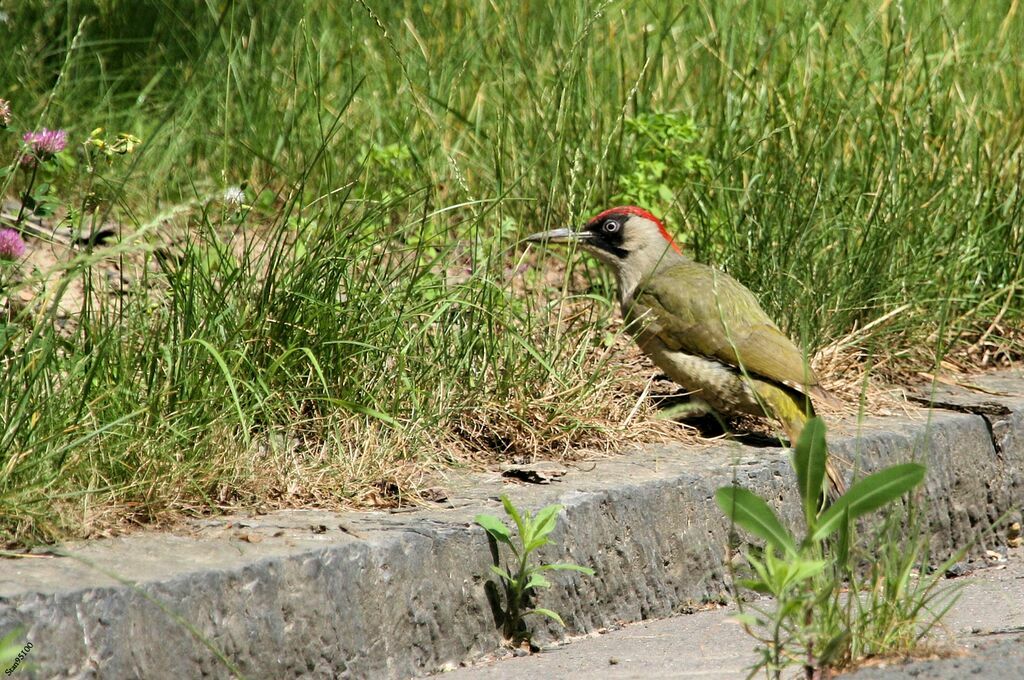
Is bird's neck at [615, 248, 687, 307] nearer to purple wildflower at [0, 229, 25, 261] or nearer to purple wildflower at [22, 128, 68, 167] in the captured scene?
purple wildflower at [22, 128, 68, 167]

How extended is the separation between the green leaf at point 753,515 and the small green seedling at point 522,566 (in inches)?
32.7

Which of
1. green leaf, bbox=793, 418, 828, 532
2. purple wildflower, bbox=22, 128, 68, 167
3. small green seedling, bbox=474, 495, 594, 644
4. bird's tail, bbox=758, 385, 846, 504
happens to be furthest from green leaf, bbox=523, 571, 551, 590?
purple wildflower, bbox=22, 128, 68, 167

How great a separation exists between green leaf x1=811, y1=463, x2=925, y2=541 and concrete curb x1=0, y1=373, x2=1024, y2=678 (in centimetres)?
37

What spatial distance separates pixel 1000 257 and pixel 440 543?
3344 mm

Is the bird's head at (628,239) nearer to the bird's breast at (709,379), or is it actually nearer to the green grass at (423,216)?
the green grass at (423,216)

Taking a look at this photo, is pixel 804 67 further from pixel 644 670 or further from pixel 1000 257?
pixel 644 670

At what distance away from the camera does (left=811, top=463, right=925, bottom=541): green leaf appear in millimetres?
2619

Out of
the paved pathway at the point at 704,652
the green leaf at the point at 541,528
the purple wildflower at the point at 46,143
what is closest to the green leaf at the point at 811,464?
the paved pathway at the point at 704,652

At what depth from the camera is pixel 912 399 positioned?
509cm

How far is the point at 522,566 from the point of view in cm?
344

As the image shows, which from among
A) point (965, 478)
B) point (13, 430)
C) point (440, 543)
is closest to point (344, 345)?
point (440, 543)

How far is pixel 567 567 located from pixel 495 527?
8.3 inches

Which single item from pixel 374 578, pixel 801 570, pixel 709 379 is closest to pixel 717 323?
pixel 709 379

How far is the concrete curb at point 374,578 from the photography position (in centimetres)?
275
